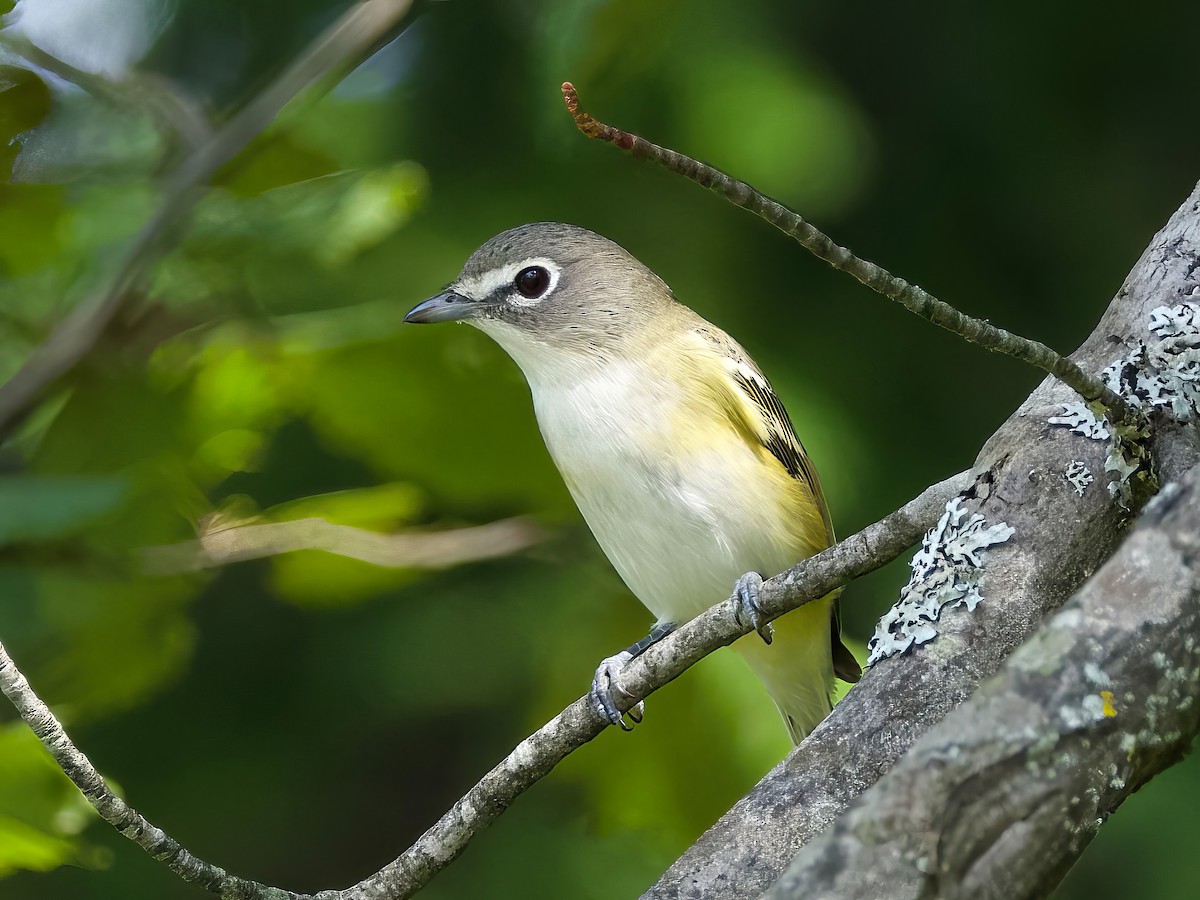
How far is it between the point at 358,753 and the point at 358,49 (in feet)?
5.96

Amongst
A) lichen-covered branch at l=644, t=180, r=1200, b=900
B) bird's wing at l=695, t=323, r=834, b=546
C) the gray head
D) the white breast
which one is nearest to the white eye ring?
the gray head

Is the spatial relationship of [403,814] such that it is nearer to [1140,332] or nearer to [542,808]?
[542,808]

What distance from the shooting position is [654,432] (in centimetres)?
229

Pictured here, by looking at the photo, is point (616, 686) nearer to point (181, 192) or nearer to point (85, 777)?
point (85, 777)

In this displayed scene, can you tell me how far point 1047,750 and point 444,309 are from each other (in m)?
1.65

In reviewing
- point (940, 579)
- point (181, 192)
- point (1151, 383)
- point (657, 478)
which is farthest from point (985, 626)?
point (181, 192)

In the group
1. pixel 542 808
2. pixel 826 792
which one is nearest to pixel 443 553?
pixel 542 808

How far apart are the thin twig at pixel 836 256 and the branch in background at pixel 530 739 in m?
0.27

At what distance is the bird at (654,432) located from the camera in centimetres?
231

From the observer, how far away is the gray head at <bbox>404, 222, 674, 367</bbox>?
2.45 m

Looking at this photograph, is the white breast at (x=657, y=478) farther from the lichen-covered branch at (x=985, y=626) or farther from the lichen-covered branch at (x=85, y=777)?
the lichen-covered branch at (x=85, y=777)

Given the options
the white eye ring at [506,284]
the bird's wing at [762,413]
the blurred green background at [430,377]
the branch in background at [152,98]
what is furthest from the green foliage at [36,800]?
the bird's wing at [762,413]

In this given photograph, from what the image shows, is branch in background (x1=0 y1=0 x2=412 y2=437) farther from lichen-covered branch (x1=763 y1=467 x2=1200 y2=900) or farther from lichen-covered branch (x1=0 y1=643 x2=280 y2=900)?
lichen-covered branch (x1=763 y1=467 x2=1200 y2=900)

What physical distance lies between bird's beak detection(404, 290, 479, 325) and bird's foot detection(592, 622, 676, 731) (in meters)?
0.76
